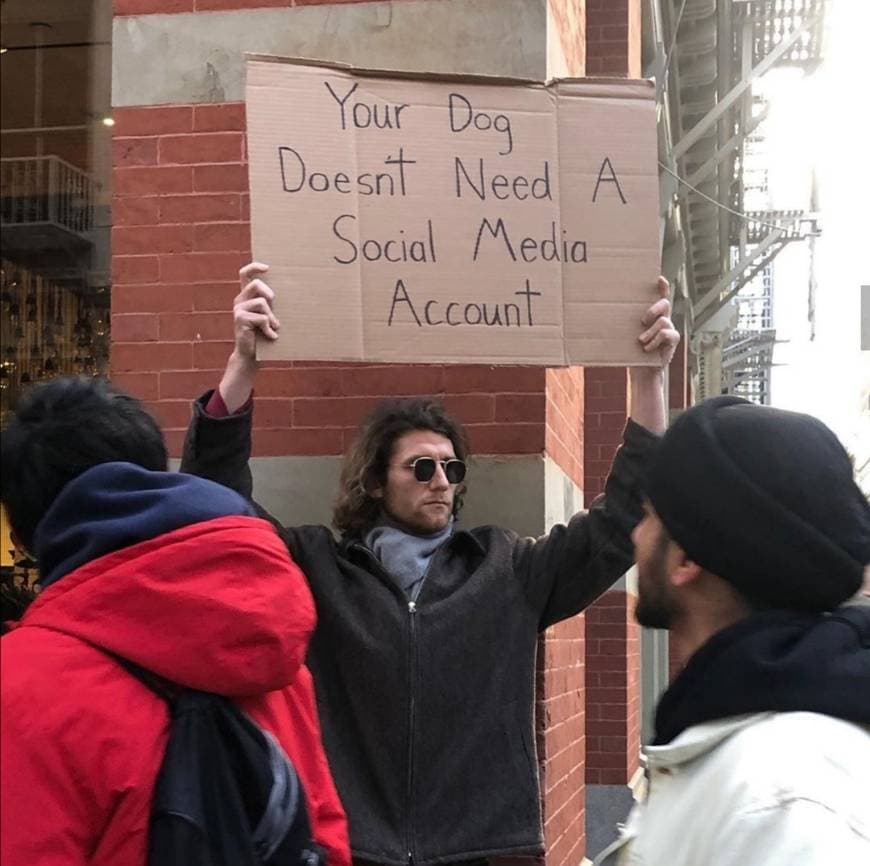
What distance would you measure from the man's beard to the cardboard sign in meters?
1.28

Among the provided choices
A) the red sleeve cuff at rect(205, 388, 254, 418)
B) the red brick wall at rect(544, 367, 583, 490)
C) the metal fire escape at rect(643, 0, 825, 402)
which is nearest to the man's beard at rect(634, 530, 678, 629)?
the red sleeve cuff at rect(205, 388, 254, 418)

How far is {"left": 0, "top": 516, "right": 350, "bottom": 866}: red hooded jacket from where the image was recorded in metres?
1.44

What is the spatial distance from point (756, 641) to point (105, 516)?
87 cm

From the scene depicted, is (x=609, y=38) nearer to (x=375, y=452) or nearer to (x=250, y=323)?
(x=375, y=452)

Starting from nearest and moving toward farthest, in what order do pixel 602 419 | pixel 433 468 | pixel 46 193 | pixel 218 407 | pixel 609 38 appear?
pixel 218 407, pixel 433 468, pixel 609 38, pixel 46 193, pixel 602 419

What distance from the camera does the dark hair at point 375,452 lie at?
310cm

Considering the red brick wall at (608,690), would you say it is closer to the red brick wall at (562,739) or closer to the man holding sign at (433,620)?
the red brick wall at (562,739)

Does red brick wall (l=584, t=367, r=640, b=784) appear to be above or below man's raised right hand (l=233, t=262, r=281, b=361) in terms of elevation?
below

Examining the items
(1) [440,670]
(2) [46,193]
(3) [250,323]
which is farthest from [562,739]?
(2) [46,193]

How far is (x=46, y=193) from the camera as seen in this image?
285 inches

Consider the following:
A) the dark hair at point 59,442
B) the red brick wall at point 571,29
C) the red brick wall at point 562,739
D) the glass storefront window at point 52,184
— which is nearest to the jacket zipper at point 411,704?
the red brick wall at point 562,739

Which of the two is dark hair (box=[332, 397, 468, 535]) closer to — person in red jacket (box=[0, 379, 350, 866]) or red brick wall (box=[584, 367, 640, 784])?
person in red jacket (box=[0, 379, 350, 866])

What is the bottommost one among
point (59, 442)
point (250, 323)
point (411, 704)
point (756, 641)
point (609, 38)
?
point (411, 704)

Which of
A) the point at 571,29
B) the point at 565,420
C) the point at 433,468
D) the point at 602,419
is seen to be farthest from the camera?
the point at 602,419
